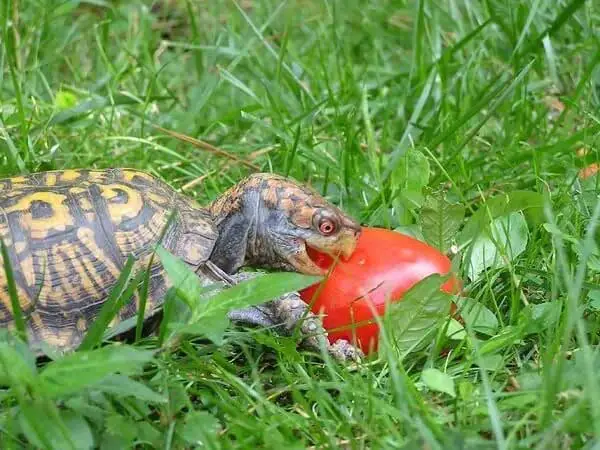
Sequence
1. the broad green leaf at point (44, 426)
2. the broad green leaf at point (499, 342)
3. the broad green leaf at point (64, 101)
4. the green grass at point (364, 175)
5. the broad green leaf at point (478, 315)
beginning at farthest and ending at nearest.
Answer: the broad green leaf at point (64, 101) < the broad green leaf at point (478, 315) < the broad green leaf at point (499, 342) < the green grass at point (364, 175) < the broad green leaf at point (44, 426)

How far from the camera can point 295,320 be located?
2.24 metres

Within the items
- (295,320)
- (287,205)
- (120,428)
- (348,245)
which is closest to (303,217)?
(287,205)

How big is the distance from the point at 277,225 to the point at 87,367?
98cm

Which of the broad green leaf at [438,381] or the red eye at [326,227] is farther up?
the red eye at [326,227]

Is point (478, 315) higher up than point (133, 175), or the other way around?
point (133, 175)

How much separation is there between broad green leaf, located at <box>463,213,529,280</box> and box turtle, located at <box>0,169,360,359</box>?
0.34 m

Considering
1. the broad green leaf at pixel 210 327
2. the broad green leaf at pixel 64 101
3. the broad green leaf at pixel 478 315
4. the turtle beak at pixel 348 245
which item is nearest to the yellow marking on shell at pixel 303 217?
the turtle beak at pixel 348 245

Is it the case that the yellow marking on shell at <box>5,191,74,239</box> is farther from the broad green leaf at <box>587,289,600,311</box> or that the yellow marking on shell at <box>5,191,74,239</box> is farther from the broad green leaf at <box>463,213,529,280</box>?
the broad green leaf at <box>587,289,600,311</box>

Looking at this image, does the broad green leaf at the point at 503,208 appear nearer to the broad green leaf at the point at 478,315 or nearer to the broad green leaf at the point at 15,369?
the broad green leaf at the point at 478,315

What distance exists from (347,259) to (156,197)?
56 centimetres

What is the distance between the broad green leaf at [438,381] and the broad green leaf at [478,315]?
1.05 feet

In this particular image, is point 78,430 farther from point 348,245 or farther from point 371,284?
point 348,245

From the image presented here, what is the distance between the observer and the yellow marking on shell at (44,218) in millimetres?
2250

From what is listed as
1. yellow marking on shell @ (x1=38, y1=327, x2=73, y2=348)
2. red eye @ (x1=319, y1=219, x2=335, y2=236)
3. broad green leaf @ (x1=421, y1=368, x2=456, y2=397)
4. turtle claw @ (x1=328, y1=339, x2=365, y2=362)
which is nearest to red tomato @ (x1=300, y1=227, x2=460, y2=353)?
turtle claw @ (x1=328, y1=339, x2=365, y2=362)
